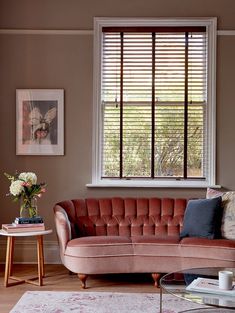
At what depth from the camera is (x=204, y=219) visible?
15.3 ft

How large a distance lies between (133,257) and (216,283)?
1.41 m

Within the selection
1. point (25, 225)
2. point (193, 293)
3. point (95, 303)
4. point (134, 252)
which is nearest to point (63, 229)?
point (25, 225)

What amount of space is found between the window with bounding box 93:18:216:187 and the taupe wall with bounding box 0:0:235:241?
13 centimetres

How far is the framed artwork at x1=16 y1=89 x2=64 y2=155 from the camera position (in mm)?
5598

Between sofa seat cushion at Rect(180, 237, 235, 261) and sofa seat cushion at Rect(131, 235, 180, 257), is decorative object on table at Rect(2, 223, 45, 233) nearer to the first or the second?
sofa seat cushion at Rect(131, 235, 180, 257)

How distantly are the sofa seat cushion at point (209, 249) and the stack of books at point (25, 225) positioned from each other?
4.80 ft

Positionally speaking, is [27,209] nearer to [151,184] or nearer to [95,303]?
[95,303]

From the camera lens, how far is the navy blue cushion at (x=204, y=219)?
4.63m

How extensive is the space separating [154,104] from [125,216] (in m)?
1.42

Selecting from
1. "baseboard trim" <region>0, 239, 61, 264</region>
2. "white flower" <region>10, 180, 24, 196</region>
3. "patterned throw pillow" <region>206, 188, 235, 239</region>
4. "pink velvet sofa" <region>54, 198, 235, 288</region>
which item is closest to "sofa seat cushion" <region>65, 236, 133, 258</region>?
"pink velvet sofa" <region>54, 198, 235, 288</region>

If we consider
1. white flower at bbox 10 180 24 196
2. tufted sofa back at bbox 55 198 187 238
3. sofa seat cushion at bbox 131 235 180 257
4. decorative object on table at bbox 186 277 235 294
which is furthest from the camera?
tufted sofa back at bbox 55 198 187 238

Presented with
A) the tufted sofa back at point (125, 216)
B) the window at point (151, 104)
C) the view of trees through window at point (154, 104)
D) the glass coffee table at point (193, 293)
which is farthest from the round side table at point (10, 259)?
the glass coffee table at point (193, 293)

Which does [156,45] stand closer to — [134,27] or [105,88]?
[134,27]

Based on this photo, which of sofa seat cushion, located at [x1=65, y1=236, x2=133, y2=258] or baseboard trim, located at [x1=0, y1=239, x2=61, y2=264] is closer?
sofa seat cushion, located at [x1=65, y1=236, x2=133, y2=258]
